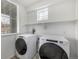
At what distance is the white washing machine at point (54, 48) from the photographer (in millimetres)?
983

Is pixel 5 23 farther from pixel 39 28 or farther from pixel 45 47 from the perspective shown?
pixel 45 47

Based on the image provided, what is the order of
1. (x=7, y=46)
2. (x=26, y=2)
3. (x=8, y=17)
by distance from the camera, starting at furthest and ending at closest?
(x=26, y=2), (x=8, y=17), (x=7, y=46)

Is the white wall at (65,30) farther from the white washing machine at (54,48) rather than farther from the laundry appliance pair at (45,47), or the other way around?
the white washing machine at (54,48)

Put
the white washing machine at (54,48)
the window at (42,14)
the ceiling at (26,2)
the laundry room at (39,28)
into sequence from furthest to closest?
A: the ceiling at (26,2)
the window at (42,14)
the laundry room at (39,28)
the white washing machine at (54,48)

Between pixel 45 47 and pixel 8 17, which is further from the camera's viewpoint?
pixel 8 17

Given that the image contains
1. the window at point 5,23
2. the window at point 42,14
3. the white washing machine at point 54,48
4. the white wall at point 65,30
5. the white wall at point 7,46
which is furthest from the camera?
the window at point 42,14

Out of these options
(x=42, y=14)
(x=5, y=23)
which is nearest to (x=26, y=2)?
(x=42, y=14)

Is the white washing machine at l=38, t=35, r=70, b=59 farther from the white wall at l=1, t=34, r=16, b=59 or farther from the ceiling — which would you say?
the ceiling

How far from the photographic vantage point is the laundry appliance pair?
1.00 m

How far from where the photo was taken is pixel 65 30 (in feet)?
5.28

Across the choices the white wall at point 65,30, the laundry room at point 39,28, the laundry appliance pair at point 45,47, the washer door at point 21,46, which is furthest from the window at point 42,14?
the washer door at point 21,46

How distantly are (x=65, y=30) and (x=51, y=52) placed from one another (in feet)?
2.58

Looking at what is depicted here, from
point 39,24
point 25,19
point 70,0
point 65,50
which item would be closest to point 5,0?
point 25,19

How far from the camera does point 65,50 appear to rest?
974 millimetres
